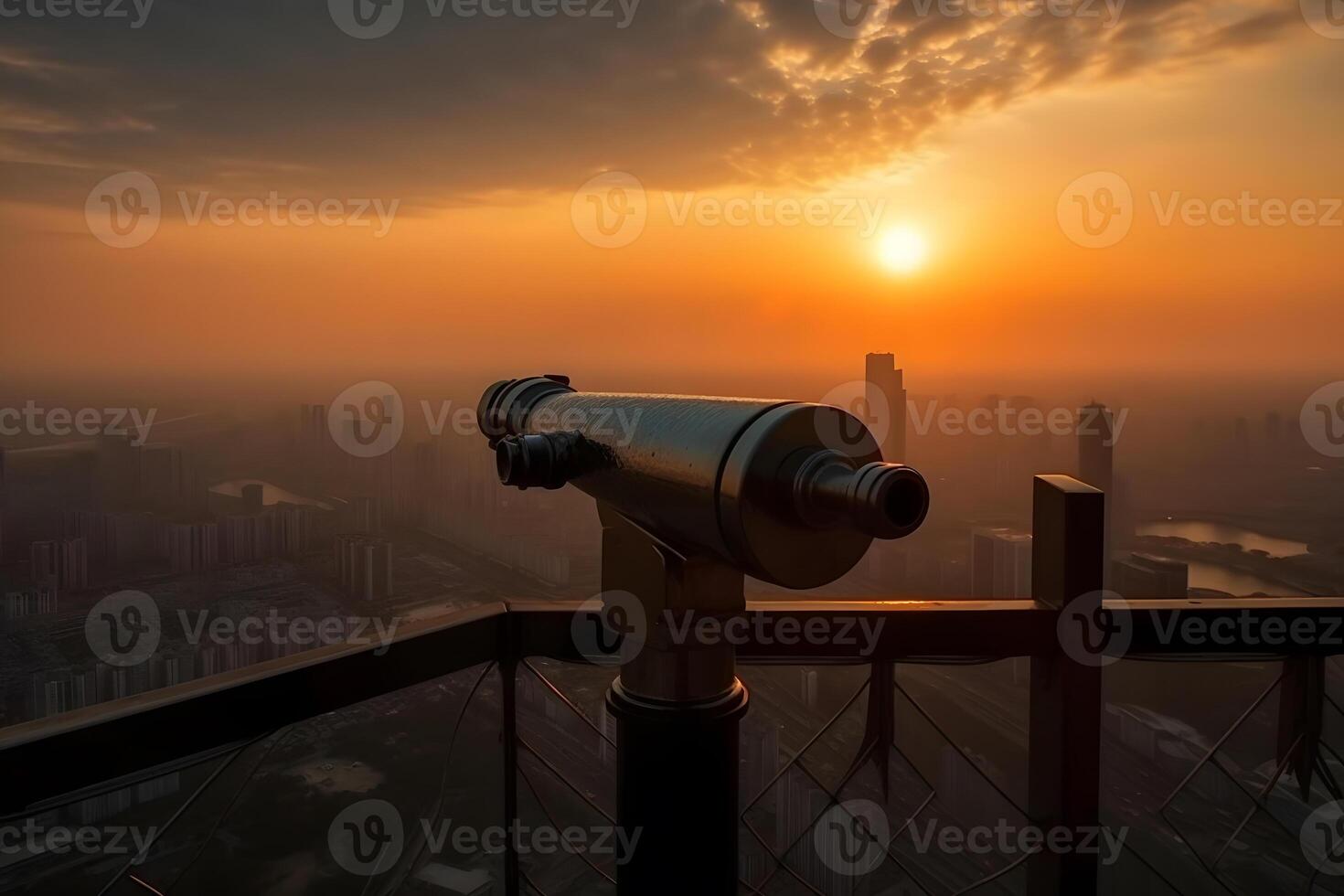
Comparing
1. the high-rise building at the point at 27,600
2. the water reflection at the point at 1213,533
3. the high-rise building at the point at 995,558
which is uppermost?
the high-rise building at the point at 995,558

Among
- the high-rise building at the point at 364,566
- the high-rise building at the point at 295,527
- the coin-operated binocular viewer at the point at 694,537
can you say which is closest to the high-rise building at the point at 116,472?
the high-rise building at the point at 295,527

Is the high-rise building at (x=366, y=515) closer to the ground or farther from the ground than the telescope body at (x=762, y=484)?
closer to the ground

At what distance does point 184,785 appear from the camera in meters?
1.55

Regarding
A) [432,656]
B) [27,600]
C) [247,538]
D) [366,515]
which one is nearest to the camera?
[432,656]

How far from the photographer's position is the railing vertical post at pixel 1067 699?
195 centimetres

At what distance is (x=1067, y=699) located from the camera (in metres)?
1.96

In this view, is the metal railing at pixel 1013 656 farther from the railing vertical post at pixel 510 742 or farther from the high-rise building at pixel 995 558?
the high-rise building at pixel 995 558

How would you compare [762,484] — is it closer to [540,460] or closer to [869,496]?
[869,496]

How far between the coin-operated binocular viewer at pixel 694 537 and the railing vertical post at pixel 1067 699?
99 centimetres

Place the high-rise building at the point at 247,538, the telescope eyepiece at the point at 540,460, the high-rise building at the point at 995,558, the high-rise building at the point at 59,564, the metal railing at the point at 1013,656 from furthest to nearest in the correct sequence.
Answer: the high-rise building at the point at 247,538 < the high-rise building at the point at 59,564 < the high-rise building at the point at 995,558 < the metal railing at the point at 1013,656 < the telescope eyepiece at the point at 540,460

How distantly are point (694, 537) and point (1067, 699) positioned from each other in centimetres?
128

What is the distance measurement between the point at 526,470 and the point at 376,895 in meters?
1.23

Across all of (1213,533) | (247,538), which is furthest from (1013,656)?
(247,538)

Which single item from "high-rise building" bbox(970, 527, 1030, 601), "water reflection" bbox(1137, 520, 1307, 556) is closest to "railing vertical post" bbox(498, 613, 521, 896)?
"high-rise building" bbox(970, 527, 1030, 601)
